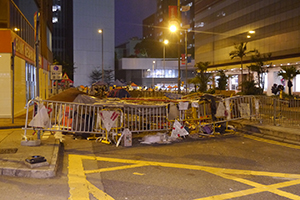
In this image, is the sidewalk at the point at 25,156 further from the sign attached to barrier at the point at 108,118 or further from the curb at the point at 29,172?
the sign attached to barrier at the point at 108,118

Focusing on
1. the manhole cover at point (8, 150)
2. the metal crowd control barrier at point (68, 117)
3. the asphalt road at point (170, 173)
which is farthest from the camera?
the metal crowd control barrier at point (68, 117)

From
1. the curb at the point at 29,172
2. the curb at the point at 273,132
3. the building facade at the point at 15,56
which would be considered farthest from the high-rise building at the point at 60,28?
the curb at the point at 29,172

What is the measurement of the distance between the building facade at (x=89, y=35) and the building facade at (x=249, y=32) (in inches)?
990

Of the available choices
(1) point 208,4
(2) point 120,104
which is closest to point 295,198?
(2) point 120,104

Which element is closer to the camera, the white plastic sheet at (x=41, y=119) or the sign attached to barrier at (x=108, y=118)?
the white plastic sheet at (x=41, y=119)

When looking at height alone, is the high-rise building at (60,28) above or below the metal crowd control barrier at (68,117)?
above

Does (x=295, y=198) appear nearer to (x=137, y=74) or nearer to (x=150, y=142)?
(x=150, y=142)

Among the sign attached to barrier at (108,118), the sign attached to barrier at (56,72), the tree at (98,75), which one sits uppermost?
the tree at (98,75)

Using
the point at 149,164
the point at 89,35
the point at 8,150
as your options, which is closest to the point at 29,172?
the point at 8,150

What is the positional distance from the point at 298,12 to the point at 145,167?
37151 millimetres

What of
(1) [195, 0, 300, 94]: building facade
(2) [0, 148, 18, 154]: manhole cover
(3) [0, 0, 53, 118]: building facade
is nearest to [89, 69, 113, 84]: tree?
(1) [195, 0, 300, 94]: building facade

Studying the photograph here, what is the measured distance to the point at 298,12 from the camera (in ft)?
123

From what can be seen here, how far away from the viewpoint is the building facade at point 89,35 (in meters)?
76.1

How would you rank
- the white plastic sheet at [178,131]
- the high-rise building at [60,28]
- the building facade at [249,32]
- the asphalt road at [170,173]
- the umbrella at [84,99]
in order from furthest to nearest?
the high-rise building at [60,28] < the building facade at [249,32] < the umbrella at [84,99] < the white plastic sheet at [178,131] < the asphalt road at [170,173]
